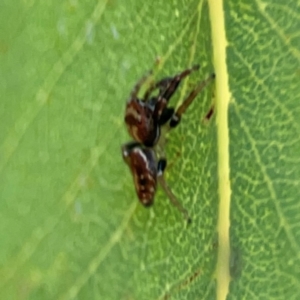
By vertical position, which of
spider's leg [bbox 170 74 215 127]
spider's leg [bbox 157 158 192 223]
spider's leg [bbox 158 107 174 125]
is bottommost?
spider's leg [bbox 157 158 192 223]

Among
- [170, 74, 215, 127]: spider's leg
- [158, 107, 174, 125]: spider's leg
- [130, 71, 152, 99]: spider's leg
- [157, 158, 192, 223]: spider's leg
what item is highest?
[130, 71, 152, 99]: spider's leg

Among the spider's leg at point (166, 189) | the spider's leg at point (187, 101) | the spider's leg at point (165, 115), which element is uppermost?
the spider's leg at point (187, 101)

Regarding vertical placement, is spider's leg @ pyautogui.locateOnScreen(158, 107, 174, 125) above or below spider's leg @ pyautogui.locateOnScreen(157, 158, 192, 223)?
above

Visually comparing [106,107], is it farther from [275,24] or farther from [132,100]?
[275,24]

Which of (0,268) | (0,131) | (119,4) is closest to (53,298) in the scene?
(0,268)

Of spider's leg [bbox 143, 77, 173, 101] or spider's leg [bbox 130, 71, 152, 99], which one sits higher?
spider's leg [bbox 130, 71, 152, 99]
